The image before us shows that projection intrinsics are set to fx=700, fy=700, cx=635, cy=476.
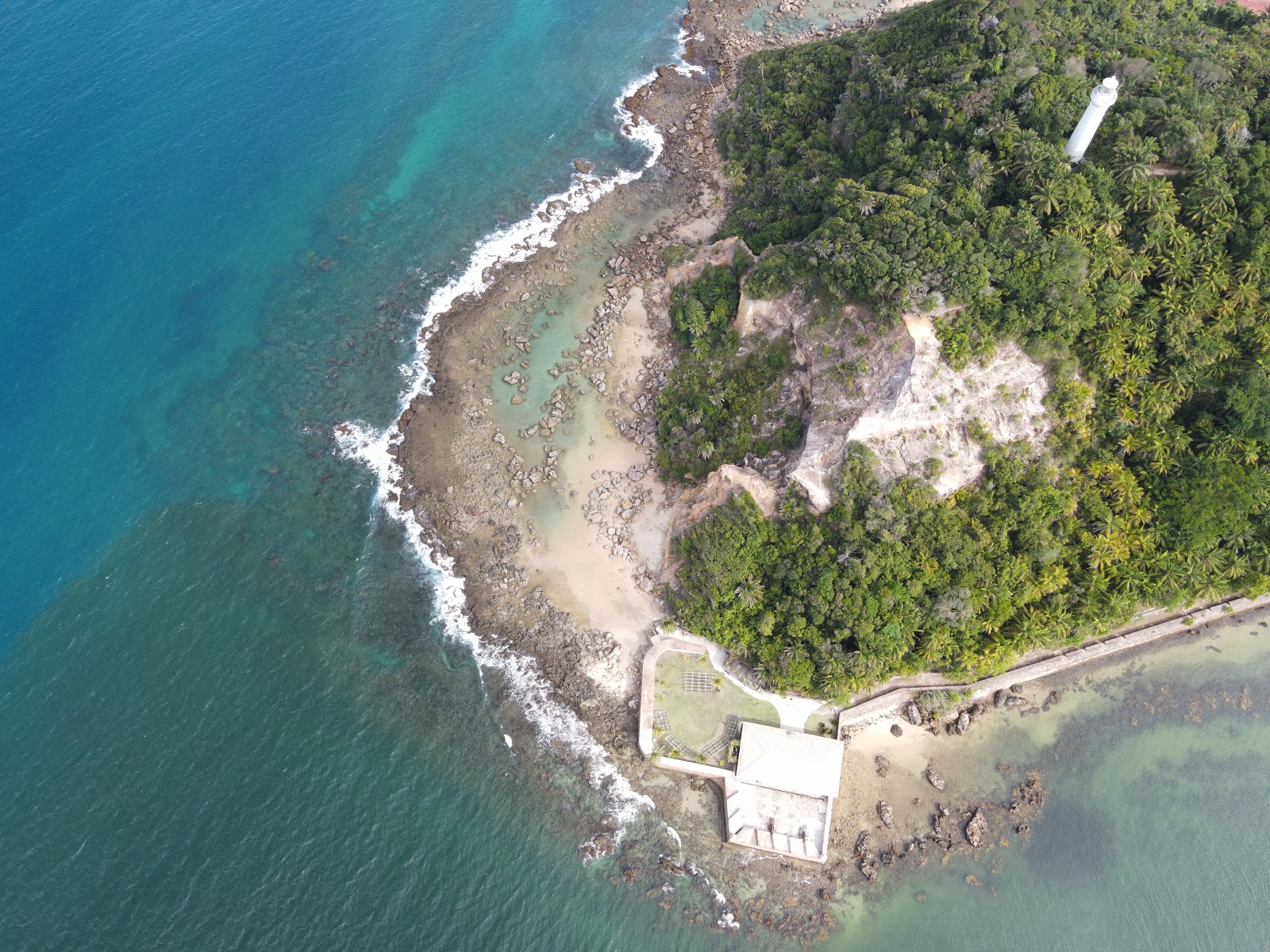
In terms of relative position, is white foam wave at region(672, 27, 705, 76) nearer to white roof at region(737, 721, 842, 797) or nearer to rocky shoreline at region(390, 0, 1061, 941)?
rocky shoreline at region(390, 0, 1061, 941)

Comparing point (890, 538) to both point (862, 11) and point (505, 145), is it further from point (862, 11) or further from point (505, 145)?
point (862, 11)

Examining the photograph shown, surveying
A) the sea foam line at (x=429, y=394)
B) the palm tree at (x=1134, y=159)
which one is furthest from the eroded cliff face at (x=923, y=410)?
the sea foam line at (x=429, y=394)

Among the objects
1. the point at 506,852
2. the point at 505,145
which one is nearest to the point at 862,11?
the point at 505,145

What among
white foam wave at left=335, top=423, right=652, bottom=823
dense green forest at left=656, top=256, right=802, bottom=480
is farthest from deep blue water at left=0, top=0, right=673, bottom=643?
dense green forest at left=656, top=256, right=802, bottom=480

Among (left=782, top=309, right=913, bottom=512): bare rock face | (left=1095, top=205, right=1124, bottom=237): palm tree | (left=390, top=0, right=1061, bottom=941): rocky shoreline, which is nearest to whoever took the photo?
(left=390, top=0, right=1061, bottom=941): rocky shoreline

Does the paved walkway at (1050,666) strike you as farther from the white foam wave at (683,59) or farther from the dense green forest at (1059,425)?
the white foam wave at (683,59)
